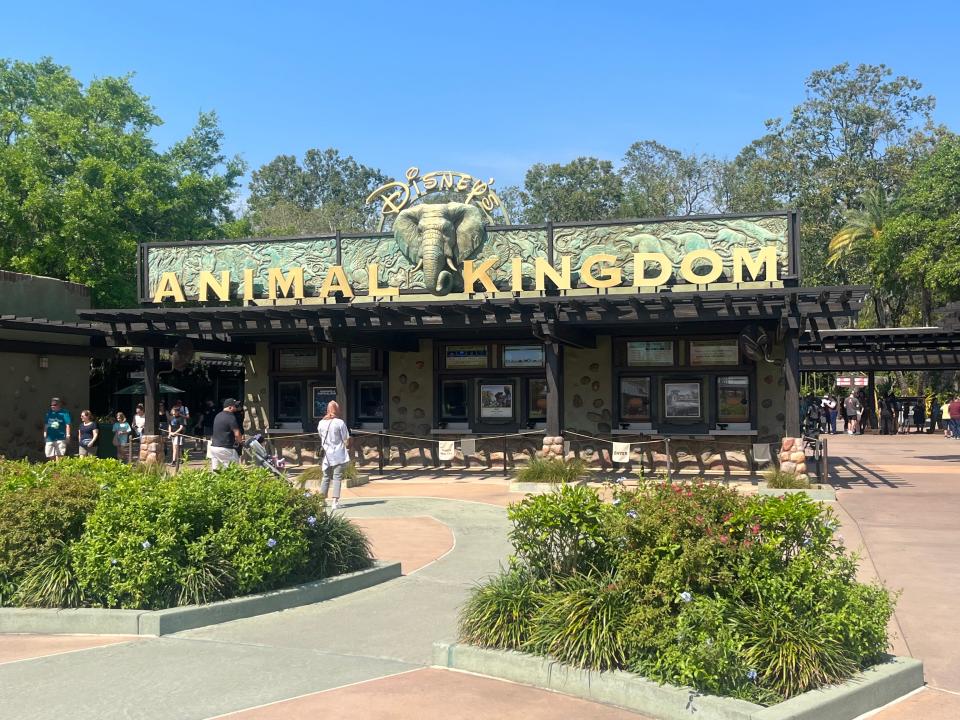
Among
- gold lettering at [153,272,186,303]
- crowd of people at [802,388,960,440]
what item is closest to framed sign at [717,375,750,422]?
gold lettering at [153,272,186,303]

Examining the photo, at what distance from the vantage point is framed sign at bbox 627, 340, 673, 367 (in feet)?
68.4

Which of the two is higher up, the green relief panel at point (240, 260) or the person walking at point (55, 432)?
the green relief panel at point (240, 260)

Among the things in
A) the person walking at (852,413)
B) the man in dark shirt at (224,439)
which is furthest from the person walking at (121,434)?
the person walking at (852,413)

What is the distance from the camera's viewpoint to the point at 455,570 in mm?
10055

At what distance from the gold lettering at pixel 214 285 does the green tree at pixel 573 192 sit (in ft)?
A: 154

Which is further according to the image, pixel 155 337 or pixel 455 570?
pixel 155 337

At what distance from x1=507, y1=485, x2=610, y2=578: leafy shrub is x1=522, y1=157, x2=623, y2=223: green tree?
6073 cm

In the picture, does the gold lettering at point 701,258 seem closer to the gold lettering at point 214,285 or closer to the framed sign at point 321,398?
the framed sign at point 321,398

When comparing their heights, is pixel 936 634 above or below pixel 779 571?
below

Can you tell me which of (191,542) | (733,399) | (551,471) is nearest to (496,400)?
(551,471)

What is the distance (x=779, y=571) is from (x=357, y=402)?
1792 cm

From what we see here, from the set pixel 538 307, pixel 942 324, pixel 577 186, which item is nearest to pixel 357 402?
pixel 538 307

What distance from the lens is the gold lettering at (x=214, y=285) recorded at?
71.7 feet

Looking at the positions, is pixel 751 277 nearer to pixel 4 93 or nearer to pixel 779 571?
pixel 779 571
